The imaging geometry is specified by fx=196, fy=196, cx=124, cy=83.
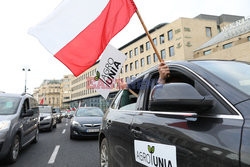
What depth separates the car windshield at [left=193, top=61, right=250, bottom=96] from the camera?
147 centimetres

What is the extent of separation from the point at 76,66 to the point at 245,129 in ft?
10.0

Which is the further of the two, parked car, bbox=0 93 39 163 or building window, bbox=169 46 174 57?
building window, bbox=169 46 174 57

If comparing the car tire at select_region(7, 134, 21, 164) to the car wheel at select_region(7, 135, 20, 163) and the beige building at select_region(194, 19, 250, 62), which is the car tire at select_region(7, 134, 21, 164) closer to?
the car wheel at select_region(7, 135, 20, 163)

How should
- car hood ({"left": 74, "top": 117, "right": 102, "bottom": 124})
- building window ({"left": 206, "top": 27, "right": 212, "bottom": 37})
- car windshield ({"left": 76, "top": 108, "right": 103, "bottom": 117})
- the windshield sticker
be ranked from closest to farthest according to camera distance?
the windshield sticker < car hood ({"left": 74, "top": 117, "right": 102, "bottom": 124}) < car windshield ({"left": 76, "top": 108, "right": 103, "bottom": 117}) < building window ({"left": 206, "top": 27, "right": 212, "bottom": 37})

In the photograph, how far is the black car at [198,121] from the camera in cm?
121

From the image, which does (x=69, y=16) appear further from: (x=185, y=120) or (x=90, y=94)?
(x=90, y=94)

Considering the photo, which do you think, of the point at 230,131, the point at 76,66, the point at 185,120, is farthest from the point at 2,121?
the point at 230,131

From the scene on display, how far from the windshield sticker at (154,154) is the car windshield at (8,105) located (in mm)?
4358

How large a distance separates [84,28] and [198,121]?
2921mm

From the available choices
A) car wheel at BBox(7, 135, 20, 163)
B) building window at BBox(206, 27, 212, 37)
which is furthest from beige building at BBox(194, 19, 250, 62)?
car wheel at BBox(7, 135, 20, 163)

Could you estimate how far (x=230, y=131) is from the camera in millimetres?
1223

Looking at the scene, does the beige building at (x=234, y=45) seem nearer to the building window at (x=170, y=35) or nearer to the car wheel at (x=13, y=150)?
the building window at (x=170, y=35)

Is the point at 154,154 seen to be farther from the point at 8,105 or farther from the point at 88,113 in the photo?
the point at 88,113

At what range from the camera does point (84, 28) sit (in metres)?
3.69
